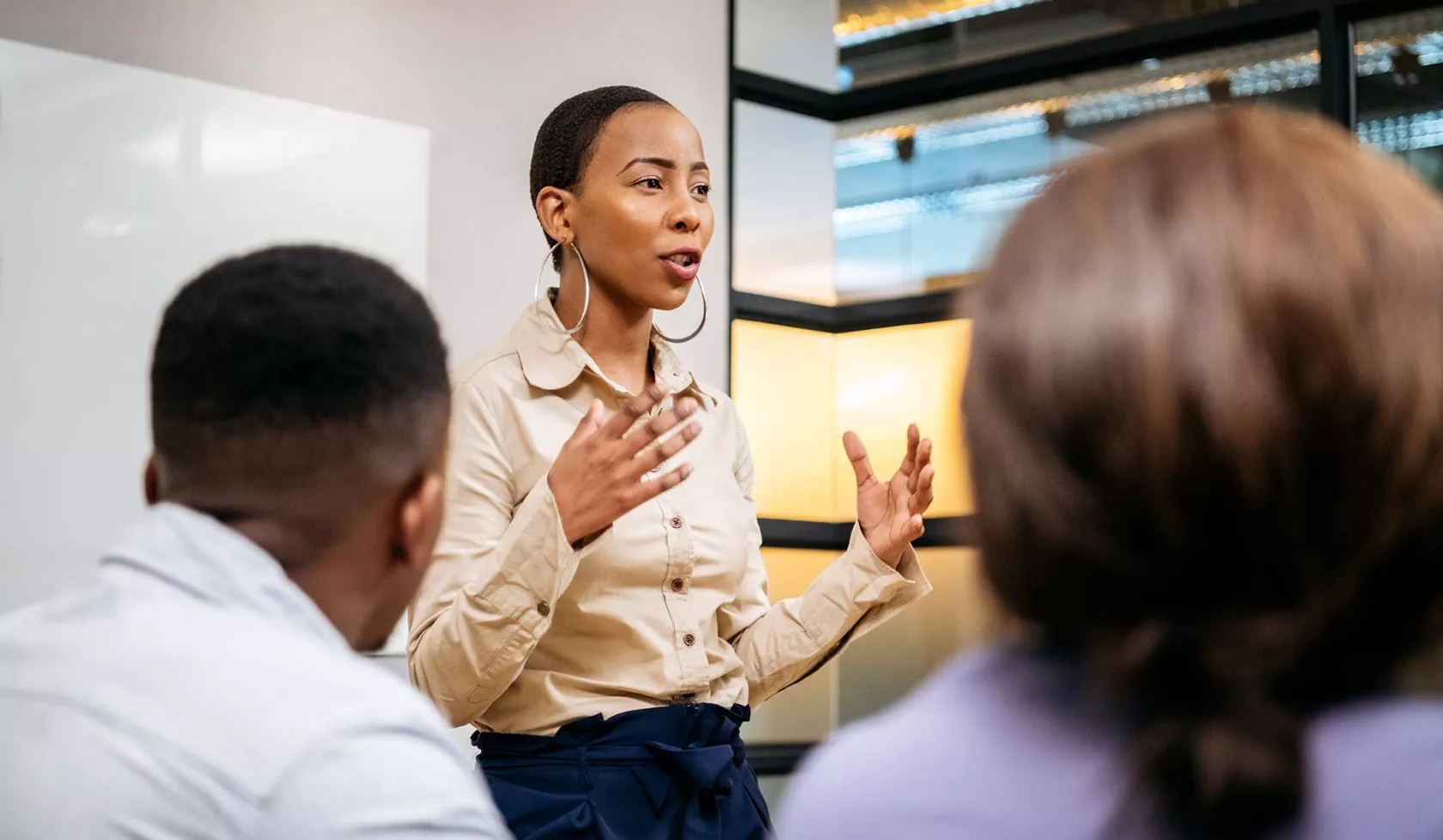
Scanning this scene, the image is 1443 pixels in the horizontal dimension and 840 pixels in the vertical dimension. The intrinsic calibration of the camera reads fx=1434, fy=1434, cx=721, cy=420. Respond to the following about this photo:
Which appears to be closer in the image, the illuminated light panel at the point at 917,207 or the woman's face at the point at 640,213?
the woman's face at the point at 640,213

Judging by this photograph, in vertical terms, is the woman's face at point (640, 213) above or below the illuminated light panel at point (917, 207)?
below

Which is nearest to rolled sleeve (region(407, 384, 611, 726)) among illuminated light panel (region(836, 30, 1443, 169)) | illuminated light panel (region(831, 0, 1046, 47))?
illuminated light panel (region(836, 30, 1443, 169))

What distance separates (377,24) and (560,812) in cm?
227

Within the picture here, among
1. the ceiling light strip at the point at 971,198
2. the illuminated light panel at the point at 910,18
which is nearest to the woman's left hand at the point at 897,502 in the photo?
the ceiling light strip at the point at 971,198

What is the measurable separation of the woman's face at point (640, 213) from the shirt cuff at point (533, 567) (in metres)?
0.44

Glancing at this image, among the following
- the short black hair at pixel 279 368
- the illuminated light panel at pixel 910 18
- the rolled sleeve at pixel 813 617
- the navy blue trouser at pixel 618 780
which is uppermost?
the illuminated light panel at pixel 910 18

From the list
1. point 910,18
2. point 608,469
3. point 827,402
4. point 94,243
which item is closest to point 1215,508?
point 608,469

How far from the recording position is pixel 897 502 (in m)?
1.95

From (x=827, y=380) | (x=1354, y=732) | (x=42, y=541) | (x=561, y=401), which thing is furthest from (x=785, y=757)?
(x=1354, y=732)

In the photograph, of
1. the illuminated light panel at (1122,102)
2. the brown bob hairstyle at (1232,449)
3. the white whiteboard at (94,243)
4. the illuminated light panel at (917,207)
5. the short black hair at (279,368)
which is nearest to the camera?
the brown bob hairstyle at (1232,449)

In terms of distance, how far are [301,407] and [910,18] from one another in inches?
148

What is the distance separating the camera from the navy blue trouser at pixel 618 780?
5.48ft

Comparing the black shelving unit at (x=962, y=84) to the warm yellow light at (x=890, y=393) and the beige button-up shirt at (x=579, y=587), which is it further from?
the beige button-up shirt at (x=579, y=587)

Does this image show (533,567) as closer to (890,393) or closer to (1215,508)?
(1215,508)
